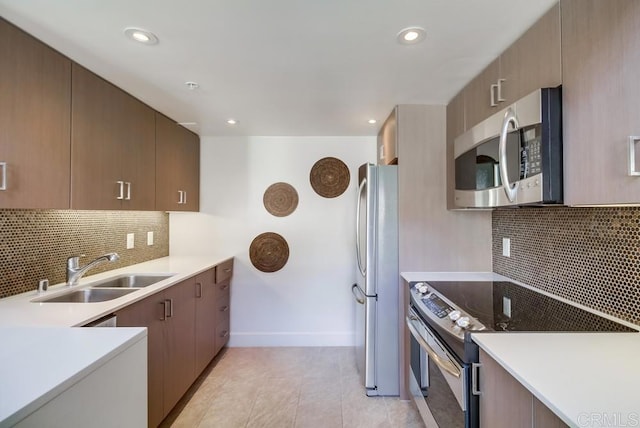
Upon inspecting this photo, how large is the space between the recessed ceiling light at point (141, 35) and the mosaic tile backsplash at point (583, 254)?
2238 millimetres

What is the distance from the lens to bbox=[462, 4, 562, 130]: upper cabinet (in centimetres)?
118

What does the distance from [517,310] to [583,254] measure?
43cm

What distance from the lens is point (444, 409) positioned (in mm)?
1396

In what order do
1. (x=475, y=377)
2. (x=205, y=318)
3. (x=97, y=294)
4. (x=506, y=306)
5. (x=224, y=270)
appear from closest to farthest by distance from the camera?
(x=475, y=377), (x=506, y=306), (x=97, y=294), (x=205, y=318), (x=224, y=270)

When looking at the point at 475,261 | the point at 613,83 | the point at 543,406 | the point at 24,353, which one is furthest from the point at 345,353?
the point at 613,83

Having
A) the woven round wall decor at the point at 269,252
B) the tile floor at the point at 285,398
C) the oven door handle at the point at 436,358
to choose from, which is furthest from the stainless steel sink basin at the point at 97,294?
the oven door handle at the point at 436,358

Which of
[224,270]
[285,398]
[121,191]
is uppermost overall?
[121,191]

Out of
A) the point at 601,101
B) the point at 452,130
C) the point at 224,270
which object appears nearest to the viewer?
the point at 601,101

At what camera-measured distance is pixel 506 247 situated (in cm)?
211

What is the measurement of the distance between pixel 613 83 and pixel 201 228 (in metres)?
3.23

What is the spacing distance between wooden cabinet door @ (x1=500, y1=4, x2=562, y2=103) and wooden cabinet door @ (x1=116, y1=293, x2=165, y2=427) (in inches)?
86.7

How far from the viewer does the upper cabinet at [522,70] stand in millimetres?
1184

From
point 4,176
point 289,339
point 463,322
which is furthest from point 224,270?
point 463,322

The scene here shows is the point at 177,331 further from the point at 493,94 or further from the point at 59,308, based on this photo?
the point at 493,94
